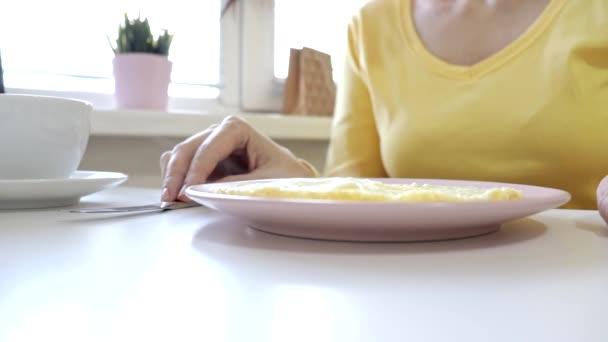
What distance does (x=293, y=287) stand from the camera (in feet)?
0.76

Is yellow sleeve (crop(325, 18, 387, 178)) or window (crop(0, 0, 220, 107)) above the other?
window (crop(0, 0, 220, 107))

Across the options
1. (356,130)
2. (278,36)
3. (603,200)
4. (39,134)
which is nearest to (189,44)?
(278,36)

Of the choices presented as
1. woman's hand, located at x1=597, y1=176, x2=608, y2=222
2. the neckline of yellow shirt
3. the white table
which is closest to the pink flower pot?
the neckline of yellow shirt

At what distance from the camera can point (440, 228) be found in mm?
309

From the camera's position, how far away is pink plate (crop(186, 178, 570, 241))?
0.93ft

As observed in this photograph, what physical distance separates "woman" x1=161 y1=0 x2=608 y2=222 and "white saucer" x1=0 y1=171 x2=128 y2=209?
8 cm

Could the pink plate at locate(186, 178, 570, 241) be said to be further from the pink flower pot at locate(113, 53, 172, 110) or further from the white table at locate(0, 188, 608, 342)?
the pink flower pot at locate(113, 53, 172, 110)

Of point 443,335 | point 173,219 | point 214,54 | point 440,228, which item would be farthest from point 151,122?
point 443,335

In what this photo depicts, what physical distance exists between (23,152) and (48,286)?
0.32 meters

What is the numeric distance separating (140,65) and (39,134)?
606 millimetres

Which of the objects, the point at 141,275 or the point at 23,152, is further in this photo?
the point at 23,152

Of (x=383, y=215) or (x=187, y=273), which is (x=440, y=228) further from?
(x=187, y=273)

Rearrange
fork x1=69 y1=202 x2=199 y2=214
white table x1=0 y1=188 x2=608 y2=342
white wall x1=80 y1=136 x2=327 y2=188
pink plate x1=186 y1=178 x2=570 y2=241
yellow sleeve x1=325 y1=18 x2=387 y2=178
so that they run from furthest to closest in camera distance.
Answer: white wall x1=80 y1=136 x2=327 y2=188
yellow sleeve x1=325 y1=18 x2=387 y2=178
fork x1=69 y1=202 x2=199 y2=214
pink plate x1=186 y1=178 x2=570 y2=241
white table x1=0 y1=188 x2=608 y2=342

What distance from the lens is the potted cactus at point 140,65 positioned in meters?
1.08
